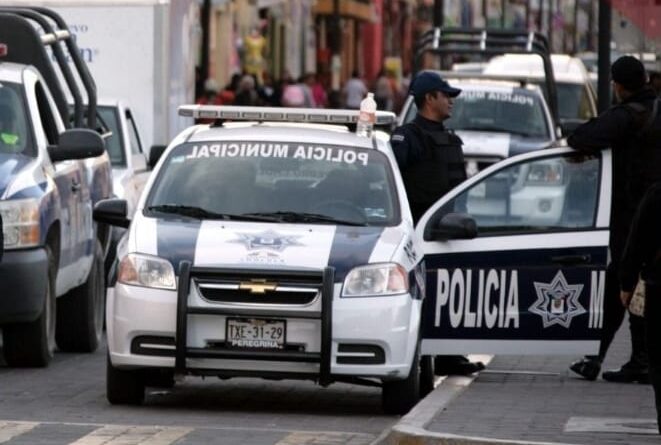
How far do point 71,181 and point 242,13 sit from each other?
142 ft

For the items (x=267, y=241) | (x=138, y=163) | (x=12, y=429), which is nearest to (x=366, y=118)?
(x=267, y=241)

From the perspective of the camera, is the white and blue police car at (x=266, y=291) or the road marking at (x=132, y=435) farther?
the white and blue police car at (x=266, y=291)

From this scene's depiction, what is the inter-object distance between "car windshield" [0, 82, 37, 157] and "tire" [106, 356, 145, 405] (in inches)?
110

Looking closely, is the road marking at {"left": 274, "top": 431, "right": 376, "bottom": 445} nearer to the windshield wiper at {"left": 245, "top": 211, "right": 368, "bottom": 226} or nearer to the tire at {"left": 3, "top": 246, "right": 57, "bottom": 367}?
the windshield wiper at {"left": 245, "top": 211, "right": 368, "bottom": 226}

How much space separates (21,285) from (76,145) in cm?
132

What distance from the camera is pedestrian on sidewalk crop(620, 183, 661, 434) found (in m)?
10.1

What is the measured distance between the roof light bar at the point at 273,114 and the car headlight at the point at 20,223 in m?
1.17

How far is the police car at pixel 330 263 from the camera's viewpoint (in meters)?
11.9

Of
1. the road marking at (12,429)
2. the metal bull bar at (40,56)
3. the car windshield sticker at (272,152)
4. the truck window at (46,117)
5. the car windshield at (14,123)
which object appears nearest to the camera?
the road marking at (12,429)

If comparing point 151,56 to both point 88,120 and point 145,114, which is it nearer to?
point 145,114

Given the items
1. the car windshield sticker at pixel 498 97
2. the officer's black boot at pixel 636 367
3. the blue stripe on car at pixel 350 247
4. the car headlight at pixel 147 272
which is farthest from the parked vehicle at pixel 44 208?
the car windshield sticker at pixel 498 97

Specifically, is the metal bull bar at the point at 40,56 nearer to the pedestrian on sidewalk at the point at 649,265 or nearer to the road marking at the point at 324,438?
the road marking at the point at 324,438

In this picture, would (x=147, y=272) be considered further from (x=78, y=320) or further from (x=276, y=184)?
(x=78, y=320)

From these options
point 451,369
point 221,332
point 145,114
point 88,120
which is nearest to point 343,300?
point 221,332
